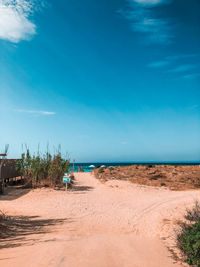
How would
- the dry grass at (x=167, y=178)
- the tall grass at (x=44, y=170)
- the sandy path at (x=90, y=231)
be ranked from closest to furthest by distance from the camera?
the sandy path at (x=90, y=231) < the tall grass at (x=44, y=170) < the dry grass at (x=167, y=178)

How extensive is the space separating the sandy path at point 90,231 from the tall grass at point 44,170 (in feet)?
6.69

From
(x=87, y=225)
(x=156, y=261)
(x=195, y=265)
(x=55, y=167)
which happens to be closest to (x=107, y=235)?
(x=87, y=225)

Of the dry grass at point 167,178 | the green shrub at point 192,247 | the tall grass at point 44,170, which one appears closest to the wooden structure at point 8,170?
the tall grass at point 44,170

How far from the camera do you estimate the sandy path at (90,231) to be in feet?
14.2

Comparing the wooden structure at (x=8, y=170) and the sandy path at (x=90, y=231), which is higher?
the wooden structure at (x=8, y=170)

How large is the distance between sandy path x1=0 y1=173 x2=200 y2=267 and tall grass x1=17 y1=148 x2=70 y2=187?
80.3 inches

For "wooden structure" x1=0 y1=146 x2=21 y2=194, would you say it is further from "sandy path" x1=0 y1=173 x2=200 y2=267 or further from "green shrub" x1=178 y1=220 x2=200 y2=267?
"green shrub" x1=178 y1=220 x2=200 y2=267

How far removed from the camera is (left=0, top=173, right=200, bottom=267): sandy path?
171 inches

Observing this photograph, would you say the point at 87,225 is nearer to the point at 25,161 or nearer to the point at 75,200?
the point at 75,200

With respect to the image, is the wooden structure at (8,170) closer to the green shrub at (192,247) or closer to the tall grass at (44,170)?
the tall grass at (44,170)

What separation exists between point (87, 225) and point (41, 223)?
1.50 meters

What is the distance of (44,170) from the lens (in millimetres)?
14359

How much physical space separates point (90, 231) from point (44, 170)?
8.51 metres

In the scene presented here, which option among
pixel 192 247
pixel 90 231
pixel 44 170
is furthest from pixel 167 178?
pixel 192 247
